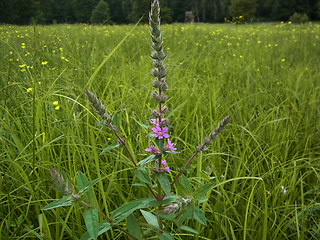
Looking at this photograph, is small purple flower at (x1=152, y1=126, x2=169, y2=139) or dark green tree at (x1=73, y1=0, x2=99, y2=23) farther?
dark green tree at (x1=73, y1=0, x2=99, y2=23)

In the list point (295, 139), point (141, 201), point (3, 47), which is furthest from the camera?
point (3, 47)

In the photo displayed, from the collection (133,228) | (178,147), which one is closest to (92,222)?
(133,228)

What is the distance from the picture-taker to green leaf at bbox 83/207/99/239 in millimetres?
581

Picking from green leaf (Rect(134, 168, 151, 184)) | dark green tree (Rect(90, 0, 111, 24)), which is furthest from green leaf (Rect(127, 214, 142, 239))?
dark green tree (Rect(90, 0, 111, 24))

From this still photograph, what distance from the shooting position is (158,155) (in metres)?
0.75

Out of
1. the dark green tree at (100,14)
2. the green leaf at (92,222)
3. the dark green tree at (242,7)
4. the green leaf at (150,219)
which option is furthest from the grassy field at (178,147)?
the dark green tree at (242,7)

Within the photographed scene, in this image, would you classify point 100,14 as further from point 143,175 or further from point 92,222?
point 92,222

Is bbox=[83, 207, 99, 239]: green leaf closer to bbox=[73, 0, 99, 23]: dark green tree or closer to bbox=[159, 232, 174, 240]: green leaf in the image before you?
bbox=[159, 232, 174, 240]: green leaf

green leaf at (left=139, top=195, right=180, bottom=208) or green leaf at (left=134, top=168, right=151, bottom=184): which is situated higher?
green leaf at (left=134, top=168, right=151, bottom=184)

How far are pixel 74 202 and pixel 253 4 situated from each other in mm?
31283

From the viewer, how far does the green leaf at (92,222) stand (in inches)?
22.9

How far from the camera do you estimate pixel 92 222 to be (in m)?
0.60

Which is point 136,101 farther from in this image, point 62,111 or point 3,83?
point 3,83

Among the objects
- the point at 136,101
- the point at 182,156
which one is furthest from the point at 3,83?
the point at 182,156
